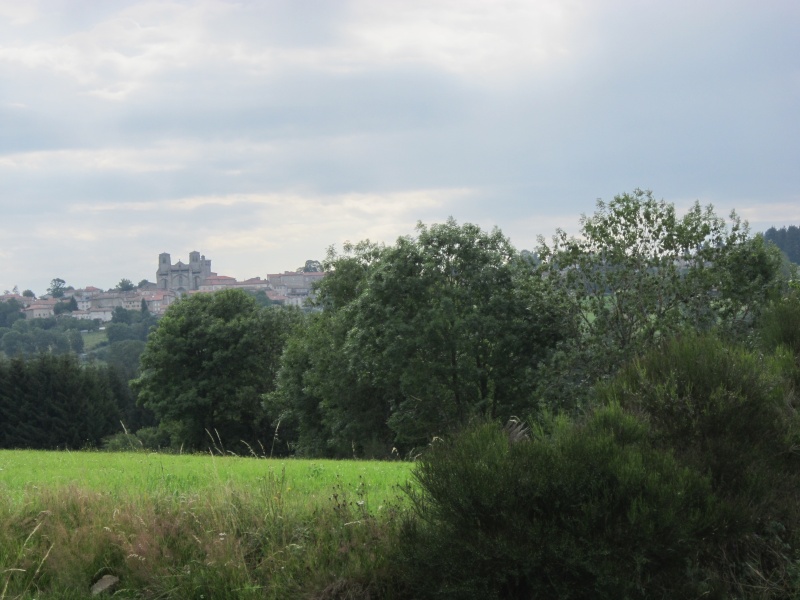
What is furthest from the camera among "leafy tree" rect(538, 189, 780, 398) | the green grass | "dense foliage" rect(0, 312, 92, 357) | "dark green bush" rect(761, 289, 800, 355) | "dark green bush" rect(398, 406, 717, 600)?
"dense foliage" rect(0, 312, 92, 357)

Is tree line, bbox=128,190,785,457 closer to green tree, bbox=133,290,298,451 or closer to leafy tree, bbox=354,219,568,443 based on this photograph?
leafy tree, bbox=354,219,568,443

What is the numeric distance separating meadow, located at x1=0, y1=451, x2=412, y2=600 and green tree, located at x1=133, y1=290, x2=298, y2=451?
124 feet

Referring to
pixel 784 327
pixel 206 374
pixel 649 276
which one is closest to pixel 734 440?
pixel 784 327

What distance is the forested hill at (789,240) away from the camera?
89.4m

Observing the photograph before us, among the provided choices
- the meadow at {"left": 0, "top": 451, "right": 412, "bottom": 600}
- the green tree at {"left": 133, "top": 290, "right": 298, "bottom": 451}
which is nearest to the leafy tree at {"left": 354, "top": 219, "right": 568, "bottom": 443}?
the green tree at {"left": 133, "top": 290, "right": 298, "bottom": 451}

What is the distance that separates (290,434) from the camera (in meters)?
51.2

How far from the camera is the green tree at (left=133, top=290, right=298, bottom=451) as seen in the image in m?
48.6

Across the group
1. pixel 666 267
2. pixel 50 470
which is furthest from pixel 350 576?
pixel 666 267

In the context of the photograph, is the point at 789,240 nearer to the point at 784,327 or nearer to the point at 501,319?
the point at 501,319

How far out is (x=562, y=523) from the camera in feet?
23.6

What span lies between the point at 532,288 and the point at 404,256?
5828mm

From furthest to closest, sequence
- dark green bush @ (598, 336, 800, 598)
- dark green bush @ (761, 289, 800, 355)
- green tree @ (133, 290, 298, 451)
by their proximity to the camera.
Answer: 1. green tree @ (133, 290, 298, 451)
2. dark green bush @ (761, 289, 800, 355)
3. dark green bush @ (598, 336, 800, 598)

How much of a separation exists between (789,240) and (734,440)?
96.6 metres

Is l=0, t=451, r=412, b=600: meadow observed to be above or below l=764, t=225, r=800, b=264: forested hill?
below
